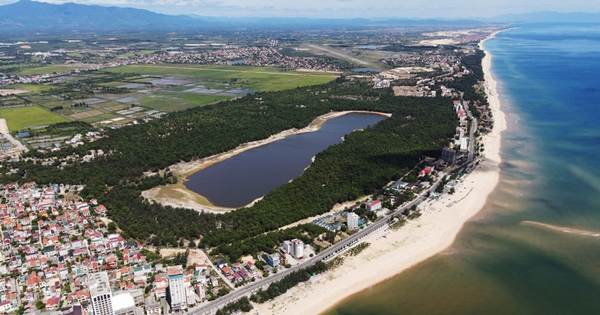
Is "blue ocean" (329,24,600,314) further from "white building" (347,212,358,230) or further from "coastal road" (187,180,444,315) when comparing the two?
"white building" (347,212,358,230)

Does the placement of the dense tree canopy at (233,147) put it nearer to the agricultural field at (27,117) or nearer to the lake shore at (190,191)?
the lake shore at (190,191)

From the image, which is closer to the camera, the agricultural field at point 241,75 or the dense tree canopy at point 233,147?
the dense tree canopy at point 233,147

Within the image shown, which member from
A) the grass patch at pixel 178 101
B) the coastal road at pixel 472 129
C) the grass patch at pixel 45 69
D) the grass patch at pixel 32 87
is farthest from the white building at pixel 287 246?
the grass patch at pixel 45 69

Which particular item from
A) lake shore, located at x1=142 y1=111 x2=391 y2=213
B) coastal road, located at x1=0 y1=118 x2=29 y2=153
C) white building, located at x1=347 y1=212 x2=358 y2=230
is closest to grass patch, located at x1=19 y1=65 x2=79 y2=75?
coastal road, located at x1=0 y1=118 x2=29 y2=153

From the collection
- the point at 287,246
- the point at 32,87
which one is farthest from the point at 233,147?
the point at 32,87

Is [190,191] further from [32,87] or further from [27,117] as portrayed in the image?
[32,87]

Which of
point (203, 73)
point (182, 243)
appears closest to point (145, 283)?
point (182, 243)

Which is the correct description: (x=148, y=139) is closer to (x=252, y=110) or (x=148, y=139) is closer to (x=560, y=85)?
(x=252, y=110)
